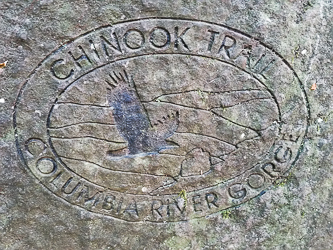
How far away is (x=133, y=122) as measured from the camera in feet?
5.80

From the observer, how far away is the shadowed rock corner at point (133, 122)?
172cm

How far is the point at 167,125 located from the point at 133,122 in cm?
13

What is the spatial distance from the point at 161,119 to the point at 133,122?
0.11m

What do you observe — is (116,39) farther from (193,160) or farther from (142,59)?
(193,160)

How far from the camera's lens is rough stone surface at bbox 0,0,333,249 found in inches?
65.4

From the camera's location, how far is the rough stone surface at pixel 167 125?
5.45 ft

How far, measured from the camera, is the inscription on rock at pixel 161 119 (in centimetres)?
168

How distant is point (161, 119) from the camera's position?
1.78m

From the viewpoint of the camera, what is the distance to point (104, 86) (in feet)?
5.61

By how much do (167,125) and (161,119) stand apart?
4 cm

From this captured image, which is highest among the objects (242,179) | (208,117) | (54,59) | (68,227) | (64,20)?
(64,20)

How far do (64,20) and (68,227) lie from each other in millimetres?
834

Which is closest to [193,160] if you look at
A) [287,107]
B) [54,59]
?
[287,107]

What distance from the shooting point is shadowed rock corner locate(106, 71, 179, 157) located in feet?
5.66
